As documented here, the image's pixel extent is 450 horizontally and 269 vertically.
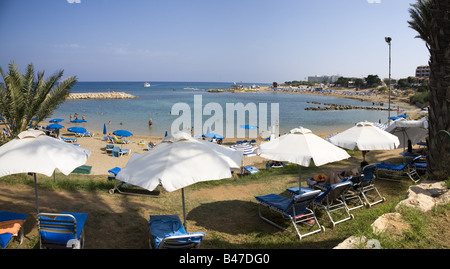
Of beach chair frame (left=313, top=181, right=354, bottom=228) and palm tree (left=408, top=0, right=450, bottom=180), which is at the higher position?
palm tree (left=408, top=0, right=450, bottom=180)

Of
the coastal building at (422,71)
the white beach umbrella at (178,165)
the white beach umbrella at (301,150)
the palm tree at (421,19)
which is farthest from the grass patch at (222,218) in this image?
the coastal building at (422,71)

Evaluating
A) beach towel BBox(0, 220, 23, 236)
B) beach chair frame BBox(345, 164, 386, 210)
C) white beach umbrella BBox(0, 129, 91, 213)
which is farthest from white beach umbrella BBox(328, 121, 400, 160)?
beach towel BBox(0, 220, 23, 236)

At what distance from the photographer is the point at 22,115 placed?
8727mm

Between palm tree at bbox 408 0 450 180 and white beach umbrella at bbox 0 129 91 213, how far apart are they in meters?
7.30

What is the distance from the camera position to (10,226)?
4.02 meters

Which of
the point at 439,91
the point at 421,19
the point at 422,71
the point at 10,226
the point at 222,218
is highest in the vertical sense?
the point at 422,71

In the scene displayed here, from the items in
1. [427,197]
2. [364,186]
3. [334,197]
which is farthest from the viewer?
[364,186]

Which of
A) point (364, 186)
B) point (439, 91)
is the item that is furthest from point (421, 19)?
point (364, 186)

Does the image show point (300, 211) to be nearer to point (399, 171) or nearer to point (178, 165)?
point (178, 165)

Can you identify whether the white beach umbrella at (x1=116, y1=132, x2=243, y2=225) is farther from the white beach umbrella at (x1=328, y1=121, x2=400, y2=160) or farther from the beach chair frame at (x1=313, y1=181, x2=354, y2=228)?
the white beach umbrella at (x1=328, y1=121, x2=400, y2=160)

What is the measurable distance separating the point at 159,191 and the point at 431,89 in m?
7.03

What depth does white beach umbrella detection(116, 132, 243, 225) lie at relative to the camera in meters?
3.53

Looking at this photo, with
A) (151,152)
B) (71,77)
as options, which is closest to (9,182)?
(71,77)

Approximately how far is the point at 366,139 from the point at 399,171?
2004 mm
